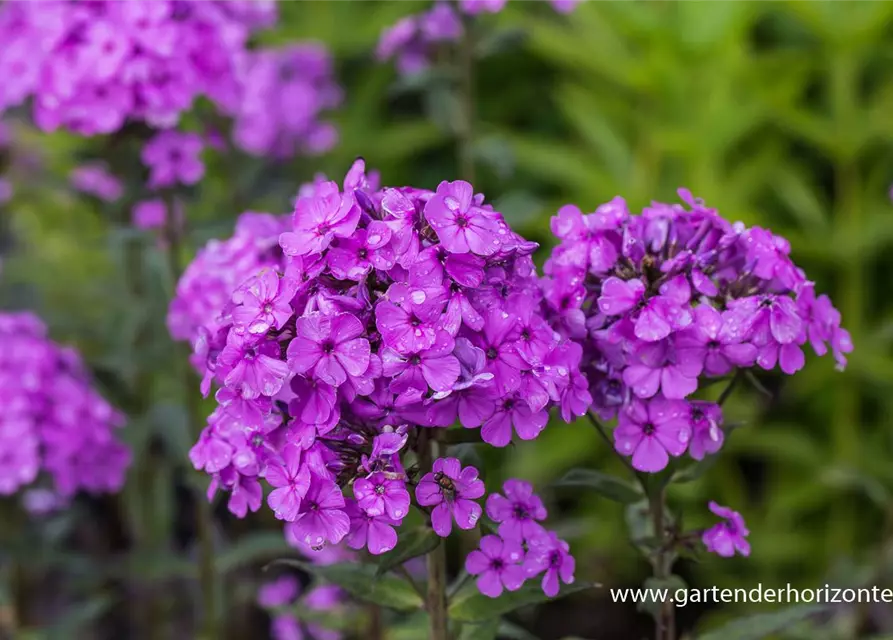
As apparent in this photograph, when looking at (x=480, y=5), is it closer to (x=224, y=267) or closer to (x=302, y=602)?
(x=224, y=267)

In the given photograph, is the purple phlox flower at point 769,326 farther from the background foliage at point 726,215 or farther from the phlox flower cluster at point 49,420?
the phlox flower cluster at point 49,420

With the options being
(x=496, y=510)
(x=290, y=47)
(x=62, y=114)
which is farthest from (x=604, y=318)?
(x=290, y=47)

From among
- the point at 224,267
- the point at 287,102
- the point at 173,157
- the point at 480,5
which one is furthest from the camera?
the point at 287,102

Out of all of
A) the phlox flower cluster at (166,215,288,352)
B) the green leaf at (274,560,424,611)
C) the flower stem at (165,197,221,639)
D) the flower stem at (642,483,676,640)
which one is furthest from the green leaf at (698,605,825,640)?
the flower stem at (165,197,221,639)

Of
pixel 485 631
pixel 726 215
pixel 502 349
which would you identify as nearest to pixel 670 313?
pixel 502 349

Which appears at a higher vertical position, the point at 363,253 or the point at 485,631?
the point at 363,253

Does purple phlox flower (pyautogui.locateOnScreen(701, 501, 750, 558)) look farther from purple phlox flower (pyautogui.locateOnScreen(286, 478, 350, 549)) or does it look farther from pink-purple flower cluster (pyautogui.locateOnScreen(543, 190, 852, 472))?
purple phlox flower (pyautogui.locateOnScreen(286, 478, 350, 549))

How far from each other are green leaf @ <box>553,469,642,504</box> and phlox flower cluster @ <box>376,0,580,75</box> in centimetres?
140

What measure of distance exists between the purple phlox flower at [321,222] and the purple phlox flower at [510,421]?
30cm

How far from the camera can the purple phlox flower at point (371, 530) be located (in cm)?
119

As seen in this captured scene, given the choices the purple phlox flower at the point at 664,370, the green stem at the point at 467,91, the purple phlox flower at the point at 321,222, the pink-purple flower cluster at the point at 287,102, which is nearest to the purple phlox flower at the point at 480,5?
the green stem at the point at 467,91

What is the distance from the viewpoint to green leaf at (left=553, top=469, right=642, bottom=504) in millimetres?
1438

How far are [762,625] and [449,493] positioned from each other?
60 cm

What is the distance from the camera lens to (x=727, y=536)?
4.57ft
